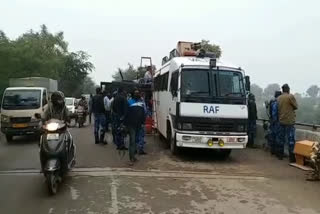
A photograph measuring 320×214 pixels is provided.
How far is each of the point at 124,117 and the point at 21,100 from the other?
6705 mm

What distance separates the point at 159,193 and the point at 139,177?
142 centimetres

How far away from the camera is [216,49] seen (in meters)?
40.2

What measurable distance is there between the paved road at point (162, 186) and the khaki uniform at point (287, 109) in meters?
1.11

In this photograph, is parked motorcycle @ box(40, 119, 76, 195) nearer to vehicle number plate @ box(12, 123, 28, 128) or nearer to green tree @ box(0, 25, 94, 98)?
vehicle number plate @ box(12, 123, 28, 128)

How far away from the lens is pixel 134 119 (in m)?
11.6

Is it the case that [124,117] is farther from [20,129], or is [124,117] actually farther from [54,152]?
[20,129]

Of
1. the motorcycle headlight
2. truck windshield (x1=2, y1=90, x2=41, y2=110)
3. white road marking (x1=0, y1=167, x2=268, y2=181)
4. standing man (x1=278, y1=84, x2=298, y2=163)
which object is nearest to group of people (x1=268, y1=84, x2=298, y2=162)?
standing man (x1=278, y1=84, x2=298, y2=163)

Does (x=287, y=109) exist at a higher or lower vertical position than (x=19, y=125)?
higher

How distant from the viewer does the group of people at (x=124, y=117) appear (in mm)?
11625

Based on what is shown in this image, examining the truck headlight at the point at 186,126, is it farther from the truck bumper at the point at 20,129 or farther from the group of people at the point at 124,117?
the truck bumper at the point at 20,129

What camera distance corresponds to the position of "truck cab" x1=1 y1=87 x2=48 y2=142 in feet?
55.5

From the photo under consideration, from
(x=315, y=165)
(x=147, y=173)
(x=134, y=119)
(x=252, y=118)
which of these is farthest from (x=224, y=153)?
(x=147, y=173)

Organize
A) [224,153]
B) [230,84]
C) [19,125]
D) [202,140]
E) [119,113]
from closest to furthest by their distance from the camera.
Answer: [202,140] < [230,84] < [224,153] < [119,113] < [19,125]

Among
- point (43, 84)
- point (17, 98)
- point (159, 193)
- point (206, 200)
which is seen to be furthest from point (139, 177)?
point (43, 84)
